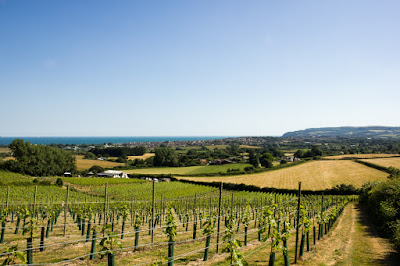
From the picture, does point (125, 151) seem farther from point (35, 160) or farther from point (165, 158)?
point (35, 160)

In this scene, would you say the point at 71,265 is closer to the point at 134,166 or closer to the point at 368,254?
the point at 368,254

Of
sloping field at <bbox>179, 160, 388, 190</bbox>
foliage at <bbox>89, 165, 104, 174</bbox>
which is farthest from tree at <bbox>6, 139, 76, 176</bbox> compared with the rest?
sloping field at <bbox>179, 160, 388, 190</bbox>

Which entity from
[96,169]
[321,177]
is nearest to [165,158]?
[96,169]

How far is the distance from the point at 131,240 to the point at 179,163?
76.8 meters

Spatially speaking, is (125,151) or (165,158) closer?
(165,158)

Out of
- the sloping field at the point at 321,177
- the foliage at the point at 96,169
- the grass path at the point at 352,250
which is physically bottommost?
the foliage at the point at 96,169

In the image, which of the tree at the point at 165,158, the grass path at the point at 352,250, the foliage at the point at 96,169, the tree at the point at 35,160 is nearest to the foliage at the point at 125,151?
the tree at the point at 165,158

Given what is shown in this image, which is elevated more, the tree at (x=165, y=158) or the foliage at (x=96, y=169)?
the tree at (x=165, y=158)

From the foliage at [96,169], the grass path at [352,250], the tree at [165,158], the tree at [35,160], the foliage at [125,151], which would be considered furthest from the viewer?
the foliage at [125,151]

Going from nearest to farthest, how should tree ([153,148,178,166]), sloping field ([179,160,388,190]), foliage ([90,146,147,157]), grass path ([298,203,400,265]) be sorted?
grass path ([298,203,400,265]) → sloping field ([179,160,388,190]) → tree ([153,148,178,166]) → foliage ([90,146,147,157])

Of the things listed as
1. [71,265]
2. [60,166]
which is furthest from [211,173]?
[71,265]

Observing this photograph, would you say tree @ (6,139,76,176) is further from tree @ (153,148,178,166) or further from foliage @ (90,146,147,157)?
foliage @ (90,146,147,157)

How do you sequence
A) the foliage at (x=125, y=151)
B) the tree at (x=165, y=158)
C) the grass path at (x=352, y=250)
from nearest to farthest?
the grass path at (x=352, y=250) < the tree at (x=165, y=158) < the foliage at (x=125, y=151)

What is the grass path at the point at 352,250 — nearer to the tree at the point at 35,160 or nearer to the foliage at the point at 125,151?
the tree at the point at 35,160
